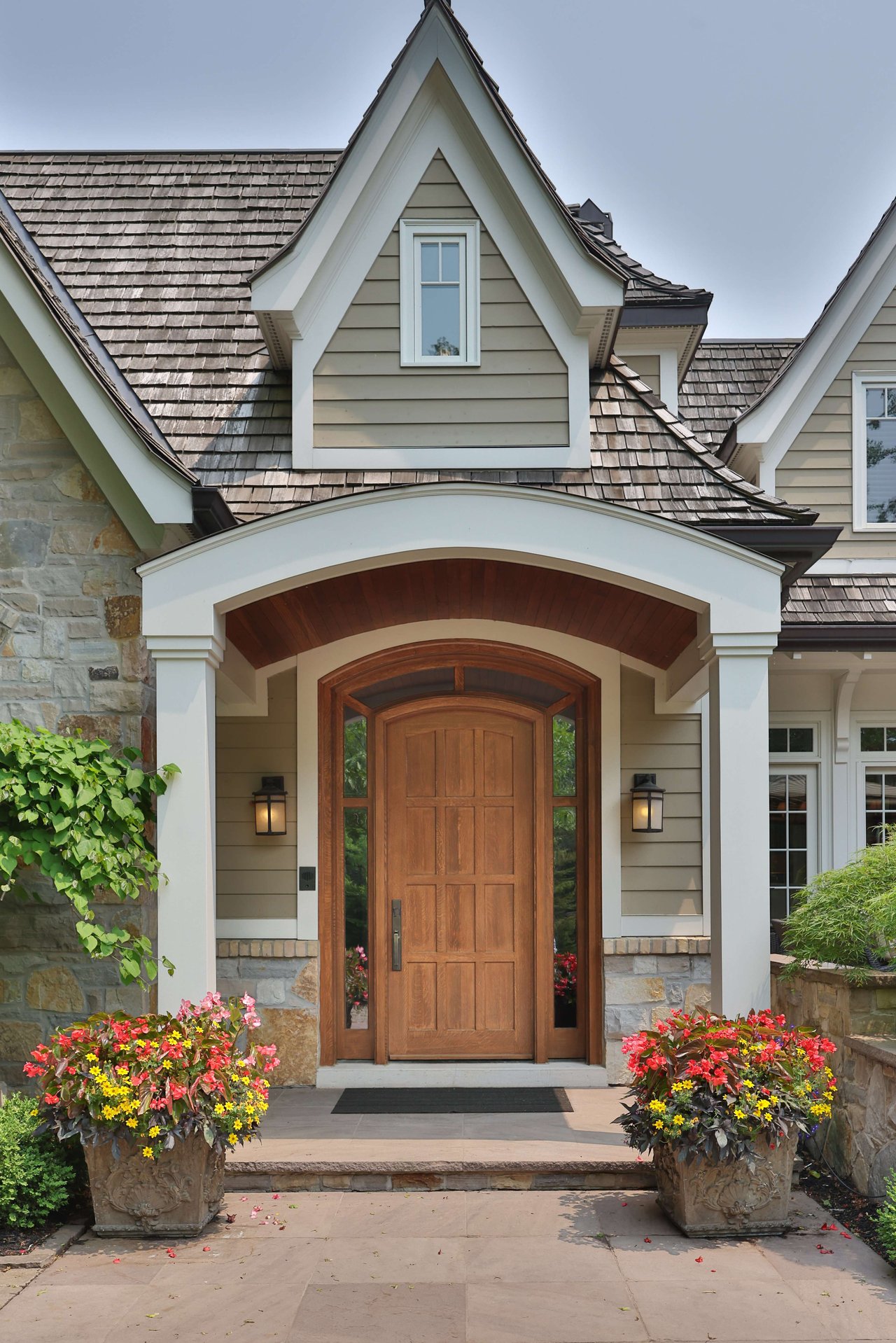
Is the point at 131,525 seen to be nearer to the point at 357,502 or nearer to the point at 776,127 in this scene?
the point at 357,502

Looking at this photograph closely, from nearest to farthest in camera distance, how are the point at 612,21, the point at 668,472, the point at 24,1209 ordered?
the point at 24,1209 < the point at 668,472 < the point at 612,21

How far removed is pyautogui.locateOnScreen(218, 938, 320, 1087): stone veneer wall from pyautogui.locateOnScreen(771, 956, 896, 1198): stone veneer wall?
9.52 feet

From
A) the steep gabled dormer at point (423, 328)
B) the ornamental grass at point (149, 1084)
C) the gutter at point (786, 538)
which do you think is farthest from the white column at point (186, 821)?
the gutter at point (786, 538)

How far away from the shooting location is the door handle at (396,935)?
7.09m

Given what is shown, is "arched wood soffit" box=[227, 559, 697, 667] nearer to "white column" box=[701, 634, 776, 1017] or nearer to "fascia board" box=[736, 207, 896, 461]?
"white column" box=[701, 634, 776, 1017]

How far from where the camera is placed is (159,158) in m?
8.59

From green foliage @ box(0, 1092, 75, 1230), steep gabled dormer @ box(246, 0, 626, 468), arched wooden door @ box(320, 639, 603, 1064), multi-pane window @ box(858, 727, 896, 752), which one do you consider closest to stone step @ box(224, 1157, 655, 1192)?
green foliage @ box(0, 1092, 75, 1230)

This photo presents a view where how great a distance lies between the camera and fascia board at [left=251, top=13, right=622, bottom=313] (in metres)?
6.11

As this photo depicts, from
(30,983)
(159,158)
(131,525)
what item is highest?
(159,158)

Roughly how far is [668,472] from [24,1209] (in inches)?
181

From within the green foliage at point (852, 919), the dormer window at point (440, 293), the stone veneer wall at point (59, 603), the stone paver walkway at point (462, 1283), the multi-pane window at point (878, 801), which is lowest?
the stone paver walkway at point (462, 1283)

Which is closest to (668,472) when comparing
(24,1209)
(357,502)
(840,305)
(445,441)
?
(445,441)

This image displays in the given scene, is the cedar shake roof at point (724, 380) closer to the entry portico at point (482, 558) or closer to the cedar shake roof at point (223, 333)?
the cedar shake roof at point (223, 333)

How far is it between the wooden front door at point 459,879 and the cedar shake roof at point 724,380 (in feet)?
9.66
